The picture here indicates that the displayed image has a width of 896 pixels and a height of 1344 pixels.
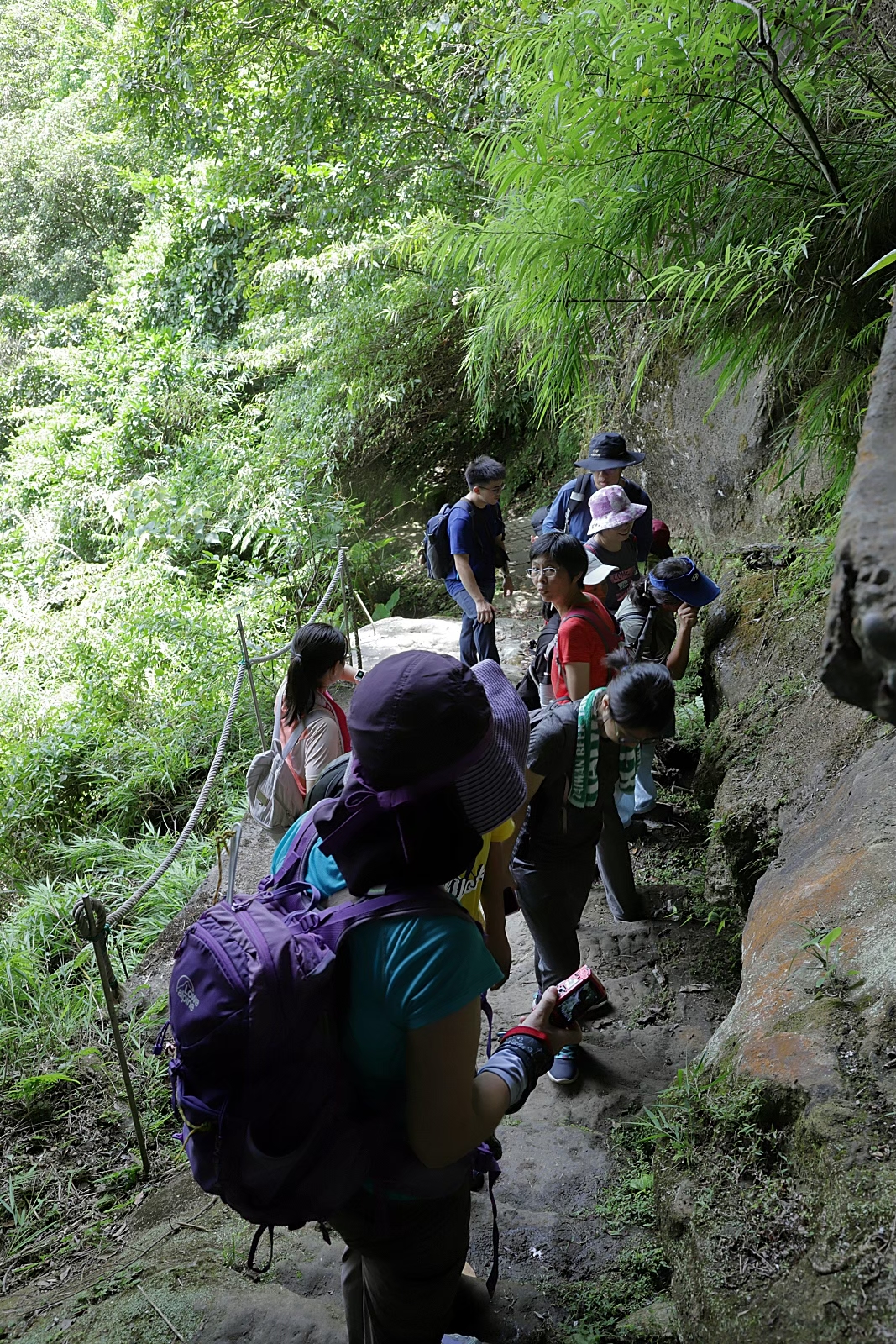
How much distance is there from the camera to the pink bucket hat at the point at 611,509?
171 inches

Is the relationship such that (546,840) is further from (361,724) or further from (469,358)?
(469,358)

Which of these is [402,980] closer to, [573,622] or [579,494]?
Result: [573,622]

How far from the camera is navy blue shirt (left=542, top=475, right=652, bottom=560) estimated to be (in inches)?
183

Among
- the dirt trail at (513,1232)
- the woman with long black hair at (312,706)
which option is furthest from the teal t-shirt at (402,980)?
the woman with long black hair at (312,706)

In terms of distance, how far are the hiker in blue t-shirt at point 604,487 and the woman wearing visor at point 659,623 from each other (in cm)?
28

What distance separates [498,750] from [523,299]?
3.20 meters

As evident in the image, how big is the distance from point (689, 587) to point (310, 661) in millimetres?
1710

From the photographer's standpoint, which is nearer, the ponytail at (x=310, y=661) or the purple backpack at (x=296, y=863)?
the purple backpack at (x=296, y=863)

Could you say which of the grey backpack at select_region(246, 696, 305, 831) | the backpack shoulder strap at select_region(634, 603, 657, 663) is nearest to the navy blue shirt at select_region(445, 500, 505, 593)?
the backpack shoulder strap at select_region(634, 603, 657, 663)

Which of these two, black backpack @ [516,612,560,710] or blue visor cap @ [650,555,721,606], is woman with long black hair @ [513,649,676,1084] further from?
blue visor cap @ [650,555,721,606]

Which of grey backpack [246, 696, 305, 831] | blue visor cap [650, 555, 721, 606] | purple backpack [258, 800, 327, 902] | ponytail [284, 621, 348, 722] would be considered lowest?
grey backpack [246, 696, 305, 831]

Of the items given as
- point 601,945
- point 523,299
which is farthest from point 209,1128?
point 523,299

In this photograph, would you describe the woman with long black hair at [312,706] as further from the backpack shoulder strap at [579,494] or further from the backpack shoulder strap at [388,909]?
the backpack shoulder strap at [579,494]

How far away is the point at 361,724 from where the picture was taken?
1509 millimetres
